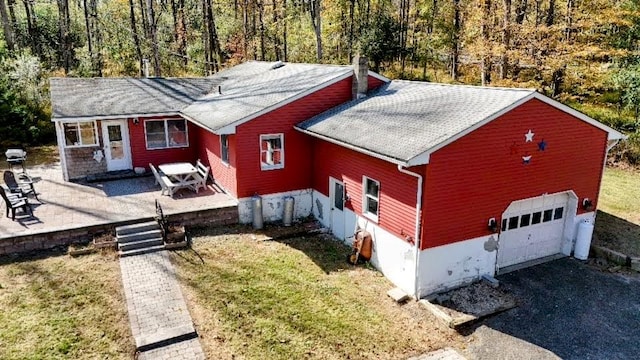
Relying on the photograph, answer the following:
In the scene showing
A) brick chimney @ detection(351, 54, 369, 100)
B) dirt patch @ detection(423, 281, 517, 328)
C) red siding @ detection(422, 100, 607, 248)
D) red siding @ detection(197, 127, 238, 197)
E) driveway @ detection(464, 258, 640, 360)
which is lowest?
driveway @ detection(464, 258, 640, 360)

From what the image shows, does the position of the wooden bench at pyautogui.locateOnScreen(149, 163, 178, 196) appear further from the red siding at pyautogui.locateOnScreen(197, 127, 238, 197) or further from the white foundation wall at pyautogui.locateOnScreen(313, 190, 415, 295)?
the white foundation wall at pyautogui.locateOnScreen(313, 190, 415, 295)

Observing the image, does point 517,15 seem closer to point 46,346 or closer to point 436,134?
point 436,134

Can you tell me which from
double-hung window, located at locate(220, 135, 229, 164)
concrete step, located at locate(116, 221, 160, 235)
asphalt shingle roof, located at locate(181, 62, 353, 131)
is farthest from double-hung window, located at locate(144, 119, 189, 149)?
concrete step, located at locate(116, 221, 160, 235)

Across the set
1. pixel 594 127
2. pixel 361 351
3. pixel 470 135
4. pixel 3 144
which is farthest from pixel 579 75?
pixel 3 144

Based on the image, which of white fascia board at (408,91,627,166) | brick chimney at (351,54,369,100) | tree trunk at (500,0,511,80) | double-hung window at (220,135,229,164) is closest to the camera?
white fascia board at (408,91,627,166)

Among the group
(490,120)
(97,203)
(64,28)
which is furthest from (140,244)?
(64,28)

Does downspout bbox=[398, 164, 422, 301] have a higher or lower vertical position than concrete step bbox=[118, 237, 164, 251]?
higher

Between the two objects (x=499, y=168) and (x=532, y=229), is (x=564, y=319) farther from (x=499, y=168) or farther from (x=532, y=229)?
(x=499, y=168)

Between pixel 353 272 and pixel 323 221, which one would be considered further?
pixel 323 221
